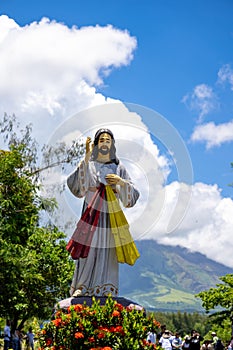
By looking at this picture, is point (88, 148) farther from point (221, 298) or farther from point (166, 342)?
point (221, 298)

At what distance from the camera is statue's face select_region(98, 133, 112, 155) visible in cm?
919

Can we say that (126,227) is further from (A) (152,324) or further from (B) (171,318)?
(B) (171,318)

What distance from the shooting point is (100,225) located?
8.98 meters

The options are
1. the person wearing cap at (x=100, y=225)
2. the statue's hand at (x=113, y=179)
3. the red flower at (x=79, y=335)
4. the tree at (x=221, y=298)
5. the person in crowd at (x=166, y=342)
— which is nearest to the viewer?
the red flower at (x=79, y=335)

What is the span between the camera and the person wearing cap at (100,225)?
8844 mm

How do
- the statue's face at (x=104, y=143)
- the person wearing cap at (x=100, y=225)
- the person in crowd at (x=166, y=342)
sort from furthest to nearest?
the person in crowd at (x=166, y=342) < the statue's face at (x=104, y=143) < the person wearing cap at (x=100, y=225)

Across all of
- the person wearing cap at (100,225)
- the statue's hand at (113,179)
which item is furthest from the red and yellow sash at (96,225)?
the statue's hand at (113,179)

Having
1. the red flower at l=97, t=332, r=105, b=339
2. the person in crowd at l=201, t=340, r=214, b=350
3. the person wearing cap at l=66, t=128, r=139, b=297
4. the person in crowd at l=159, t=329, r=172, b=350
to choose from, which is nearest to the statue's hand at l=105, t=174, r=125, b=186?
the person wearing cap at l=66, t=128, r=139, b=297

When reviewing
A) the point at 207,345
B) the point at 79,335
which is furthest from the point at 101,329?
the point at 207,345

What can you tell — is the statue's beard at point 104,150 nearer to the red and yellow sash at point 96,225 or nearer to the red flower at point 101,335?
the red and yellow sash at point 96,225

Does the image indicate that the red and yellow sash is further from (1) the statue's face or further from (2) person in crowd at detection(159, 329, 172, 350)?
(2) person in crowd at detection(159, 329, 172, 350)

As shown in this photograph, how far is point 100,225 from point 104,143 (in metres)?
1.33

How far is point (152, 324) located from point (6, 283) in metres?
12.3

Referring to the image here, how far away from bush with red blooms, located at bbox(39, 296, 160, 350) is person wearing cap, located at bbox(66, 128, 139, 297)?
172 centimetres
